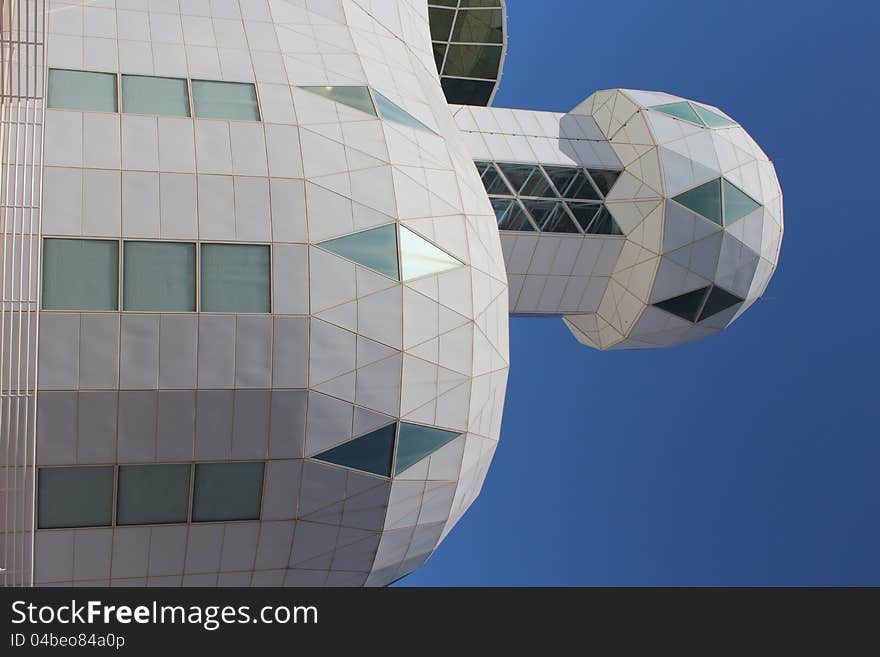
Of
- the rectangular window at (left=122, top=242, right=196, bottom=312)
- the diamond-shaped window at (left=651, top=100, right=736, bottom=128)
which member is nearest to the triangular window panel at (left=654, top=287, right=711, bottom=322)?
the diamond-shaped window at (left=651, top=100, right=736, bottom=128)

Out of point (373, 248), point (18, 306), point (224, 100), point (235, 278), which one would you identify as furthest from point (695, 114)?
point (18, 306)

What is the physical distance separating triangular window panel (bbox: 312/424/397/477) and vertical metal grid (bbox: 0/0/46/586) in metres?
6.35

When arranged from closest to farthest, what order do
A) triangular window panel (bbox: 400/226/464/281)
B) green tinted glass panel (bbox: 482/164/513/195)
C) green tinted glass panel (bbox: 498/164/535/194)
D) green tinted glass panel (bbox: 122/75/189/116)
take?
green tinted glass panel (bbox: 122/75/189/116) → triangular window panel (bbox: 400/226/464/281) → green tinted glass panel (bbox: 482/164/513/195) → green tinted glass panel (bbox: 498/164/535/194)

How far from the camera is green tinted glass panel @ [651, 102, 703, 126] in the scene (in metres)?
39.6

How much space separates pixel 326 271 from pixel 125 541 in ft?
25.0

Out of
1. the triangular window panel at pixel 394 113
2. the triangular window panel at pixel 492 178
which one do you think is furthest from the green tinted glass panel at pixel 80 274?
the triangular window panel at pixel 492 178

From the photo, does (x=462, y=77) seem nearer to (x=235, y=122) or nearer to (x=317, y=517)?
(x=235, y=122)

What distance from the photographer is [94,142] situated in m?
20.8

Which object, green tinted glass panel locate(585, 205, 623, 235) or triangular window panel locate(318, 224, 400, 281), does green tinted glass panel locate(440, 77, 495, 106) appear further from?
triangular window panel locate(318, 224, 400, 281)

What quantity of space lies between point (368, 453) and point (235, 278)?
5.37 metres

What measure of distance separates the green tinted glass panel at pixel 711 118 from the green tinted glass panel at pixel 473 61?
1167cm

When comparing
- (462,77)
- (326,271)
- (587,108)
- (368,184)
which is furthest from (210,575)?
(462,77)

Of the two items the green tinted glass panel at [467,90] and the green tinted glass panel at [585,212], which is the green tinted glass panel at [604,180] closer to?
the green tinted glass panel at [585,212]

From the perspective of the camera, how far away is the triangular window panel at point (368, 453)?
2236 cm
